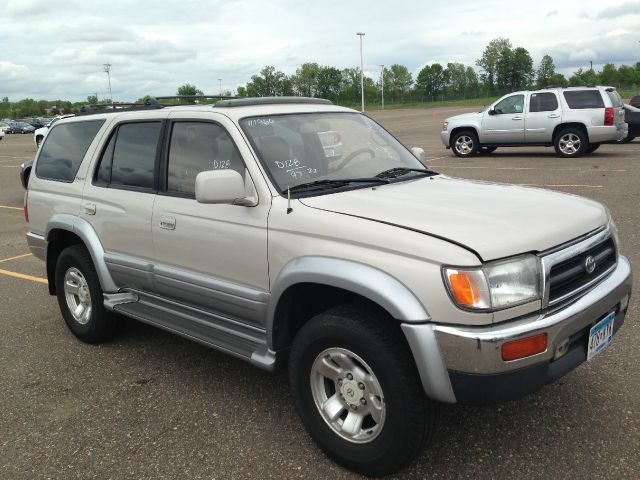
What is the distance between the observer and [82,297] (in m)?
4.60

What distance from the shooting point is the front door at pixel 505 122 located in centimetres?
1617

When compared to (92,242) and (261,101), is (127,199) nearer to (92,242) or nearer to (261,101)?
(92,242)

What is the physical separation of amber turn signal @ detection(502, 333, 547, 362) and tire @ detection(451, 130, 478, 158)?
1562 centimetres

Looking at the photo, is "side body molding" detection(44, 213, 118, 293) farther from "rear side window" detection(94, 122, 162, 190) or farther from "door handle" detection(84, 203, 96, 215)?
"rear side window" detection(94, 122, 162, 190)

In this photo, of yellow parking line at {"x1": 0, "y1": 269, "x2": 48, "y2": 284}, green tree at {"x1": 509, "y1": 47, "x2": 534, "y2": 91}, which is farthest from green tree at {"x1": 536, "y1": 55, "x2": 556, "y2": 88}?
yellow parking line at {"x1": 0, "y1": 269, "x2": 48, "y2": 284}

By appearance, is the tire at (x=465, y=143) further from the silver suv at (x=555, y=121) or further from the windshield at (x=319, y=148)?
the windshield at (x=319, y=148)

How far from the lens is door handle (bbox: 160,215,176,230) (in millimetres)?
3593

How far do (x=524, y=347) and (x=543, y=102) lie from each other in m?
14.9

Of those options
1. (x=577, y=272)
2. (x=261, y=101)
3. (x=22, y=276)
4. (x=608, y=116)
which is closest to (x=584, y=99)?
(x=608, y=116)

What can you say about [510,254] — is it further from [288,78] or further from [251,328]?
[288,78]

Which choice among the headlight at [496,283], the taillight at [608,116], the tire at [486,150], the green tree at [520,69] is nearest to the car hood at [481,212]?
the headlight at [496,283]

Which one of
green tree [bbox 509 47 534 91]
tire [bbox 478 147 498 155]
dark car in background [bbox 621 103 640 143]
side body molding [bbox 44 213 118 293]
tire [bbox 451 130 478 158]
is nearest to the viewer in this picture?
side body molding [bbox 44 213 118 293]

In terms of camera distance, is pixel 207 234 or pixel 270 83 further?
pixel 270 83

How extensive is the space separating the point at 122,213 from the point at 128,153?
45cm
